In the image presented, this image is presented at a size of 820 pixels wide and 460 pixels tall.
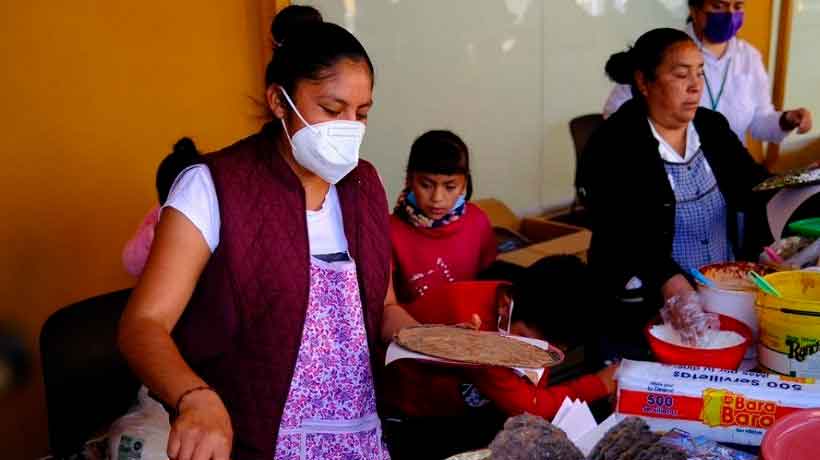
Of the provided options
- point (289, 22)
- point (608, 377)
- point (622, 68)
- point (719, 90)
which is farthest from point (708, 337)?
point (719, 90)

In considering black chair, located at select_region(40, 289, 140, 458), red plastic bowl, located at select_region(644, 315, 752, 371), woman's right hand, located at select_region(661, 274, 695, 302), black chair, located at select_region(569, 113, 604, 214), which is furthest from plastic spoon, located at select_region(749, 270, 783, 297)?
black chair, located at select_region(569, 113, 604, 214)

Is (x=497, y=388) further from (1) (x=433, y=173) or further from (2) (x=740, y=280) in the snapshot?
(1) (x=433, y=173)

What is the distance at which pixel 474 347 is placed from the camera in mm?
1396

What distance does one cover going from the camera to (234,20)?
3.32 meters

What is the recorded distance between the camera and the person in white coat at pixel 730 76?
3150 millimetres

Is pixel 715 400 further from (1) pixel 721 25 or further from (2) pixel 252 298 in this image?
(1) pixel 721 25

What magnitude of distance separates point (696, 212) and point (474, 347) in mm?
1006

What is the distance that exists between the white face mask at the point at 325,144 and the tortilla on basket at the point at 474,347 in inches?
13.6

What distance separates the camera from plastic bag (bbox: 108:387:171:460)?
1912mm

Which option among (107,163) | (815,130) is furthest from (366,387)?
(815,130)

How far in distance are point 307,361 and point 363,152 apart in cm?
253

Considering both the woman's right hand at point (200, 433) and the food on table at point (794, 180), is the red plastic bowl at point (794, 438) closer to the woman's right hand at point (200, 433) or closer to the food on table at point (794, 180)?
the woman's right hand at point (200, 433)

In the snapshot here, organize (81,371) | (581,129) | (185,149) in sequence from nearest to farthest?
(81,371), (185,149), (581,129)

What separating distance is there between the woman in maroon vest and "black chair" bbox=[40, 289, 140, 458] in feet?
1.69
